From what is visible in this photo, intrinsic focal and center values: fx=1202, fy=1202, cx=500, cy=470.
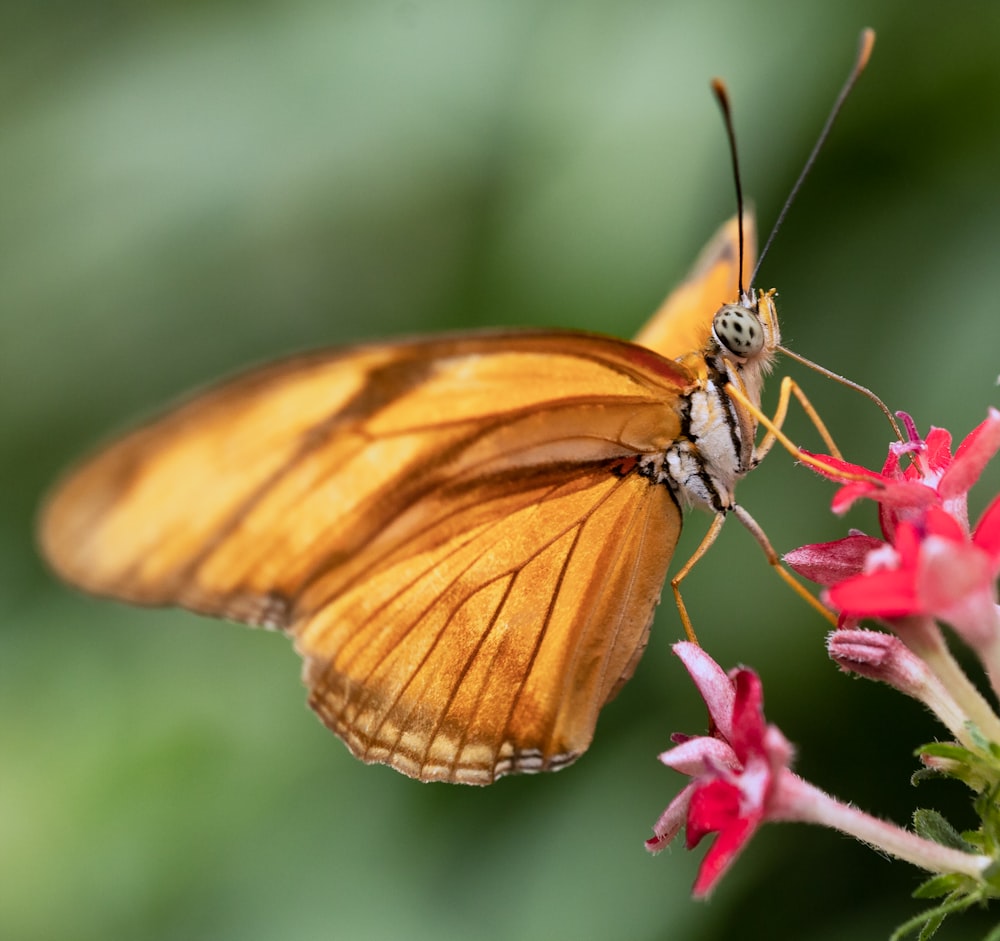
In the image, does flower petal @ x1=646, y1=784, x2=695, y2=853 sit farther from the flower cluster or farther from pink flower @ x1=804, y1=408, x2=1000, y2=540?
pink flower @ x1=804, y1=408, x2=1000, y2=540

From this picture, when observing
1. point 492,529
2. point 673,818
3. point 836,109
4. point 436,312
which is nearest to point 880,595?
point 673,818

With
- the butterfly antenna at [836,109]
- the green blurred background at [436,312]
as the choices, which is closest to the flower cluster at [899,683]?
the butterfly antenna at [836,109]

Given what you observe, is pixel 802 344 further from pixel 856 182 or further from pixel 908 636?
pixel 908 636

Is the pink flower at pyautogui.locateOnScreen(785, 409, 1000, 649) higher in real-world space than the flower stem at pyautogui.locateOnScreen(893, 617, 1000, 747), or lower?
higher

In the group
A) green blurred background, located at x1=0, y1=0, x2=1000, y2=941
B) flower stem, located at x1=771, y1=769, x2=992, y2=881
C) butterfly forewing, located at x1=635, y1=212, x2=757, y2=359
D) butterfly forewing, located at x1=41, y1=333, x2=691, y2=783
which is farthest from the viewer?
green blurred background, located at x1=0, y1=0, x2=1000, y2=941

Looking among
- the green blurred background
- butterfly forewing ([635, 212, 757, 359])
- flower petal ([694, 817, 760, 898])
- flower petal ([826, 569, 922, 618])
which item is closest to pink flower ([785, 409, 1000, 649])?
flower petal ([826, 569, 922, 618])

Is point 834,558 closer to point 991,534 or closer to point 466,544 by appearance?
point 991,534
